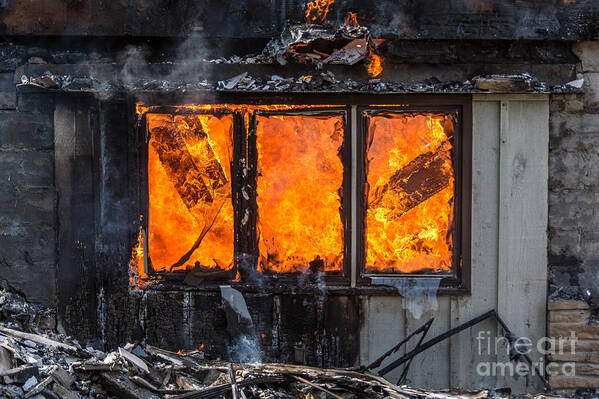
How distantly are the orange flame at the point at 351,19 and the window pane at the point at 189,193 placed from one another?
59.3 inches

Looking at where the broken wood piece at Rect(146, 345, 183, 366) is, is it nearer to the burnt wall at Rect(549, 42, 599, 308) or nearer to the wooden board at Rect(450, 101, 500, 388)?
the wooden board at Rect(450, 101, 500, 388)

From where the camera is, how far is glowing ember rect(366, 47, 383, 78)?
18.9 feet

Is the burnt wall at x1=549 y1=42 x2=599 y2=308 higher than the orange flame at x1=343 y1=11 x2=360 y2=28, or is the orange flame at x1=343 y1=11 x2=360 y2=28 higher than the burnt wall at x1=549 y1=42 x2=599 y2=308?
the orange flame at x1=343 y1=11 x2=360 y2=28

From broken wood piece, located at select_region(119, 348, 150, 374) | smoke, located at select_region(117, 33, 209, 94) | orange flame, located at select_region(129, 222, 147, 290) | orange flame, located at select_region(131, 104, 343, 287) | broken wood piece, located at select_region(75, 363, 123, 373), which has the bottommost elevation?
broken wood piece, located at select_region(119, 348, 150, 374)

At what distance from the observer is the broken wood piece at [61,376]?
4020mm

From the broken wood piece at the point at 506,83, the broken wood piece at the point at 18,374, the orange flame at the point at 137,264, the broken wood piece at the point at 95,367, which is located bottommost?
the broken wood piece at the point at 95,367

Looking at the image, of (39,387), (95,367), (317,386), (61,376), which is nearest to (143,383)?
(95,367)

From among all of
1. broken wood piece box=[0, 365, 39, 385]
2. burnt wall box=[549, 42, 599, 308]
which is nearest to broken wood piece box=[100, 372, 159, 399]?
broken wood piece box=[0, 365, 39, 385]

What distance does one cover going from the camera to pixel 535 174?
18.8 feet

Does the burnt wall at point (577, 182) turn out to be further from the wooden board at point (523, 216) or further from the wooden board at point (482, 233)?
the wooden board at point (482, 233)

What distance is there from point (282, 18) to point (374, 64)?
95 cm

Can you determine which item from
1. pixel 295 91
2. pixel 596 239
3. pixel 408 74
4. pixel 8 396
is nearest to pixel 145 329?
pixel 8 396

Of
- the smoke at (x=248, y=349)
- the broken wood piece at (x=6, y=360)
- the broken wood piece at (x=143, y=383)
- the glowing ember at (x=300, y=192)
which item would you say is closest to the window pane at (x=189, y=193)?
the glowing ember at (x=300, y=192)

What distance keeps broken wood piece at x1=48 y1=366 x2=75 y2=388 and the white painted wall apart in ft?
9.00
